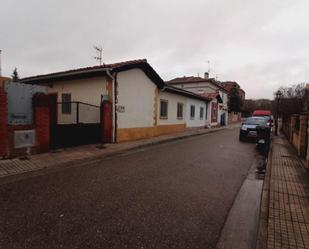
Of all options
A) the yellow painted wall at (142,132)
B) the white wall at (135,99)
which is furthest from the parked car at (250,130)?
the white wall at (135,99)

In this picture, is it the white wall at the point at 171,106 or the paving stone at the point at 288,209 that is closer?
the paving stone at the point at 288,209

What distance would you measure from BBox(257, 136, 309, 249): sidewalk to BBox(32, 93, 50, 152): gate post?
7548mm

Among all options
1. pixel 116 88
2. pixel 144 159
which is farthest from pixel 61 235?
pixel 116 88

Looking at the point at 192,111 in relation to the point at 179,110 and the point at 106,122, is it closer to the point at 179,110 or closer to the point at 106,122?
the point at 179,110

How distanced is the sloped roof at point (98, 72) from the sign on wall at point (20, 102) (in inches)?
138

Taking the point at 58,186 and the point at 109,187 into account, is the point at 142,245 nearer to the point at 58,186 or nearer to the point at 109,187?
the point at 109,187

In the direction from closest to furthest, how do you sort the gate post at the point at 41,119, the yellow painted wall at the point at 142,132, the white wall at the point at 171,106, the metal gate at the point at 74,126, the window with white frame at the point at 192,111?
the gate post at the point at 41,119 < the metal gate at the point at 74,126 < the yellow painted wall at the point at 142,132 < the white wall at the point at 171,106 < the window with white frame at the point at 192,111

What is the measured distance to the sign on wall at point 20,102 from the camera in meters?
7.00

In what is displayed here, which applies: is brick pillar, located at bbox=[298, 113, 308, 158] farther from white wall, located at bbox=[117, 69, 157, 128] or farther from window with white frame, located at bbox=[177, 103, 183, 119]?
window with white frame, located at bbox=[177, 103, 183, 119]

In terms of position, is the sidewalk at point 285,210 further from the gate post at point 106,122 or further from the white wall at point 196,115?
the white wall at point 196,115

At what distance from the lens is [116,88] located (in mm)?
10758

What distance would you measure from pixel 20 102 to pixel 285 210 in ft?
27.2

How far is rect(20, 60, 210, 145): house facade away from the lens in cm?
1075

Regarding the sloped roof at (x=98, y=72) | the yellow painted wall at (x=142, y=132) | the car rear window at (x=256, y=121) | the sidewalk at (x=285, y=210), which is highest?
the sloped roof at (x=98, y=72)
